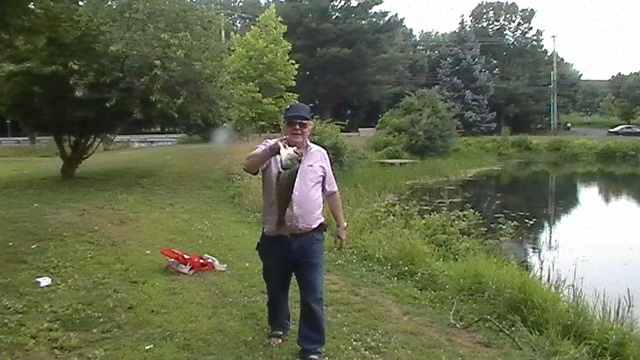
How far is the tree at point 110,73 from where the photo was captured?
13.2 m

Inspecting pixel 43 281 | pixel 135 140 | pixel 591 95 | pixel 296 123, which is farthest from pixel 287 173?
pixel 591 95

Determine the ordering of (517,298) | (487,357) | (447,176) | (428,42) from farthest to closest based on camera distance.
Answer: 1. (428,42)
2. (447,176)
3. (517,298)
4. (487,357)

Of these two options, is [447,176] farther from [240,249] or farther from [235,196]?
[240,249]

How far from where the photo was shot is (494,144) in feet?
119

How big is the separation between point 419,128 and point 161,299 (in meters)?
23.8

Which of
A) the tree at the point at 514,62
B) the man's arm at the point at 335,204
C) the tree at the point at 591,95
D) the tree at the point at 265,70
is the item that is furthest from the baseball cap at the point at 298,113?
the tree at the point at 591,95

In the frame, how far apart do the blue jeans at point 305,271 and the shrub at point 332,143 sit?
49.6ft

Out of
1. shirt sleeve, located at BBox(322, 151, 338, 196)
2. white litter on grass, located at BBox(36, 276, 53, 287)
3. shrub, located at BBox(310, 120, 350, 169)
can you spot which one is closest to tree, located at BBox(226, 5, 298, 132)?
shrub, located at BBox(310, 120, 350, 169)

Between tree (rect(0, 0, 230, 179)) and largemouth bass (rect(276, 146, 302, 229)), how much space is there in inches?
376

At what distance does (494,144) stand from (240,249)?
2977 centimetres

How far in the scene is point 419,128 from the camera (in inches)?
1139

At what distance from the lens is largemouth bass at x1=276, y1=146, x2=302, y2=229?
13.7ft

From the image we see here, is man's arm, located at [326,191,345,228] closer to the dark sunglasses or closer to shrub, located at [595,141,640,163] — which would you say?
the dark sunglasses

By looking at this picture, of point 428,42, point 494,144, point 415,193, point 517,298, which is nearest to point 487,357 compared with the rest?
point 517,298
